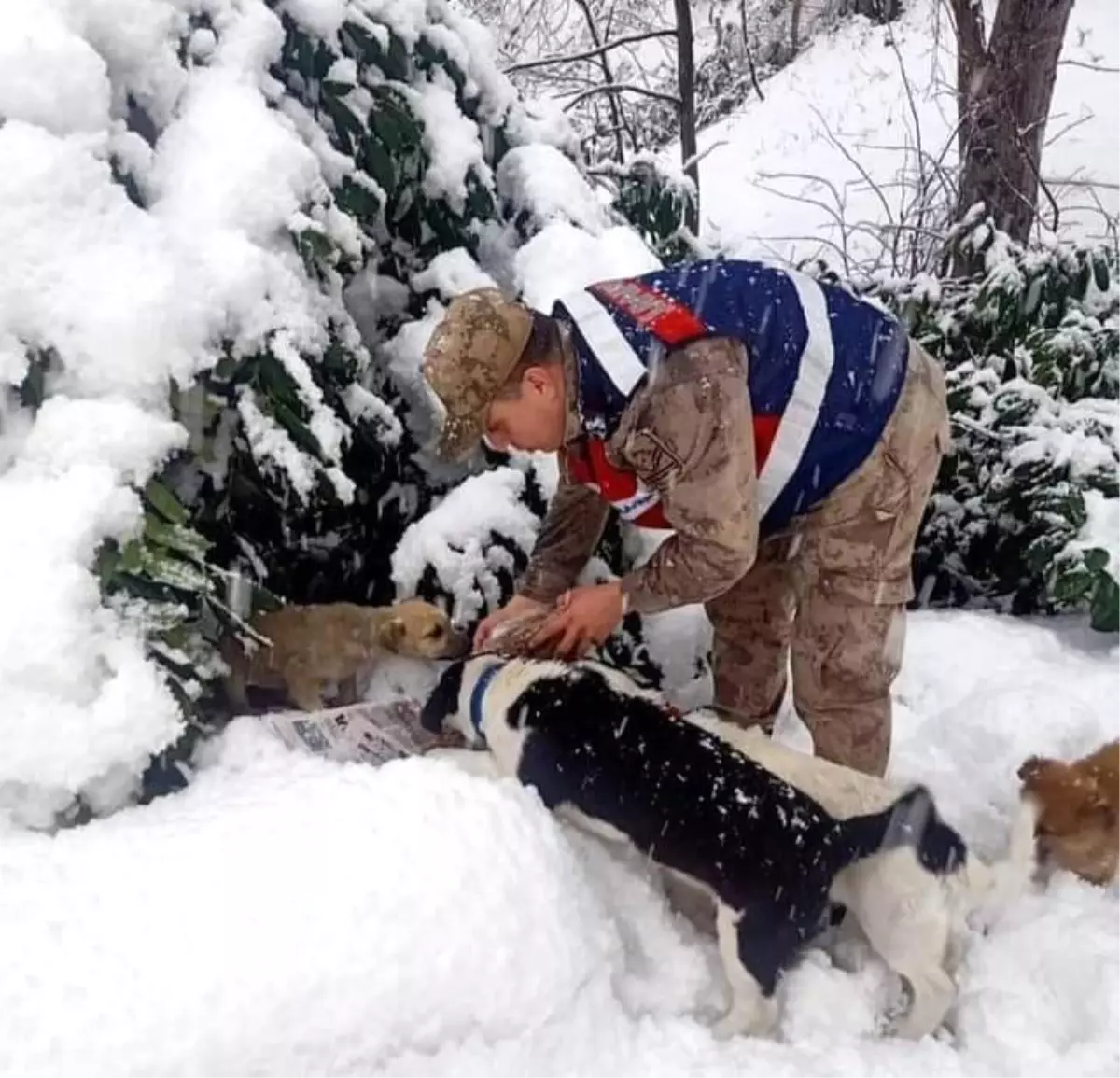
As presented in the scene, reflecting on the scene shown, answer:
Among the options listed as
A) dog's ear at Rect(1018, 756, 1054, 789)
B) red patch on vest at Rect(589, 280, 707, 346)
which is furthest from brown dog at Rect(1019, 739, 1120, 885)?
red patch on vest at Rect(589, 280, 707, 346)

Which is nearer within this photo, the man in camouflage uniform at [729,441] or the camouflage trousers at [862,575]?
the man in camouflage uniform at [729,441]

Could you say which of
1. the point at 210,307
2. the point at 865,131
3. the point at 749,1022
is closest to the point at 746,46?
the point at 865,131

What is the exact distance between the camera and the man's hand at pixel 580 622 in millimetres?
2504

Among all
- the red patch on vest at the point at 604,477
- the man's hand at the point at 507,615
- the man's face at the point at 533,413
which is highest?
the man's face at the point at 533,413

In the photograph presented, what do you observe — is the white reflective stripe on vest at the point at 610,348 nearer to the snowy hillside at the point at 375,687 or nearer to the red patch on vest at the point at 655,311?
the red patch on vest at the point at 655,311

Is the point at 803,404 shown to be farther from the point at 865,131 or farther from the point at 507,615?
the point at 865,131

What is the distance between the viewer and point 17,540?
2.34 meters

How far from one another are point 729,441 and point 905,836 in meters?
0.77

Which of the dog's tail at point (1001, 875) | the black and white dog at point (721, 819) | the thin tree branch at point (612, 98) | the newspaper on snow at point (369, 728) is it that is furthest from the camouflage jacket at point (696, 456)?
the thin tree branch at point (612, 98)

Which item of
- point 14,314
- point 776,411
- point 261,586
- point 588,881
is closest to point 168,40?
point 14,314

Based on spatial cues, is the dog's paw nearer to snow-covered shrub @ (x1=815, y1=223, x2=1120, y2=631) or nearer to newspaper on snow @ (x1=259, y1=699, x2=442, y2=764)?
newspaper on snow @ (x1=259, y1=699, x2=442, y2=764)

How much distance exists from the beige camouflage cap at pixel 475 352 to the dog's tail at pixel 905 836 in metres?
1.01

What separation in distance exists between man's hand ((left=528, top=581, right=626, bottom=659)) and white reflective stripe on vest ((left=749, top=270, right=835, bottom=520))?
13.8 inches

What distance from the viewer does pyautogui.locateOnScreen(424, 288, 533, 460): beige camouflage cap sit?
2191mm
